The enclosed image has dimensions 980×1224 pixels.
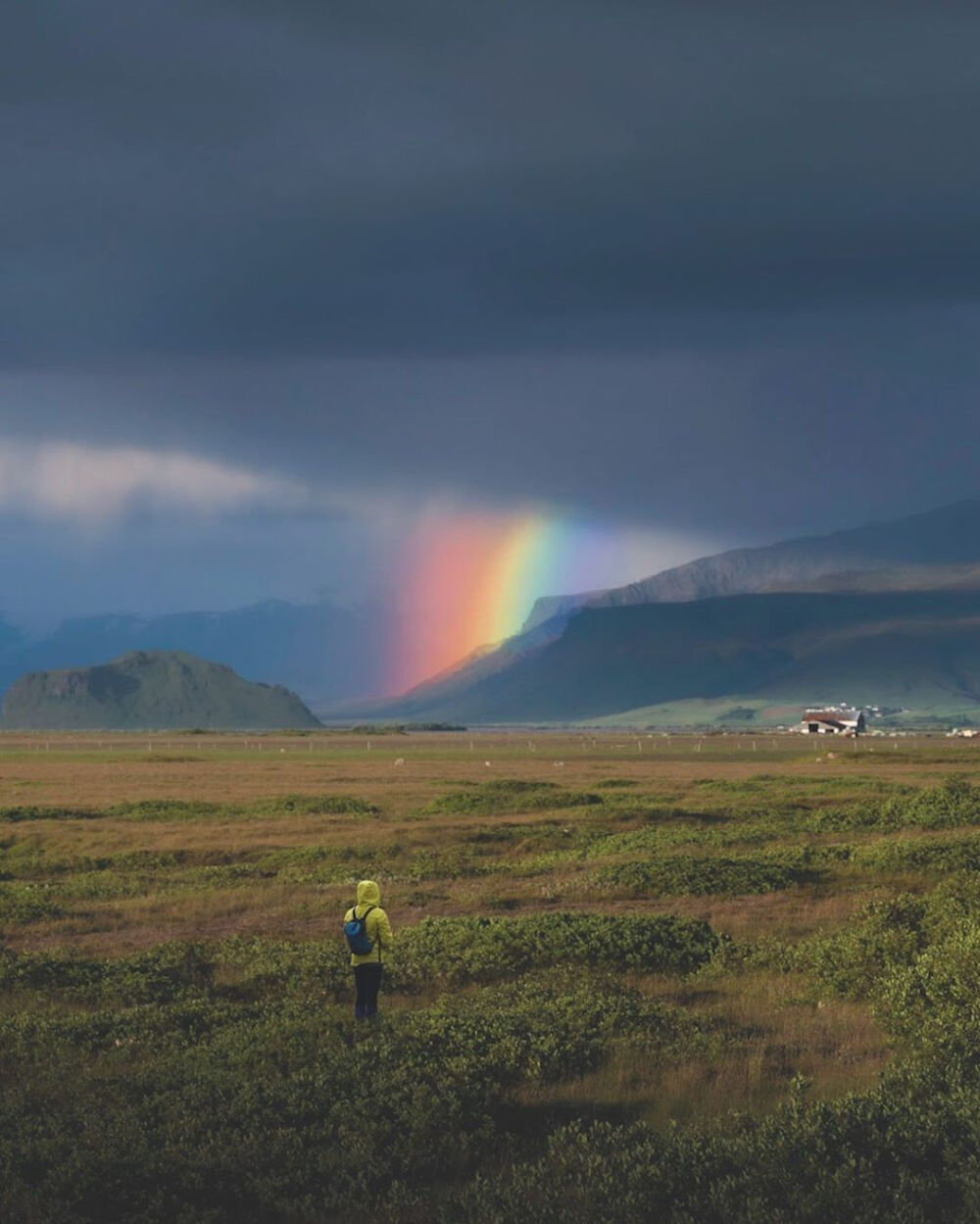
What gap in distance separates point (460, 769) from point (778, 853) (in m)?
72.2

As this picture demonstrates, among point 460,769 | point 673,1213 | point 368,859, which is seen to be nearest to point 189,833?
point 368,859

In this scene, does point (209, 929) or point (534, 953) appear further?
point (209, 929)

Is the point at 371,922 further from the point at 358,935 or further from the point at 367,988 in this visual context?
the point at 367,988

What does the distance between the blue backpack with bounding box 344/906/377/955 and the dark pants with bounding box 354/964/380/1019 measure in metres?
A: 0.25

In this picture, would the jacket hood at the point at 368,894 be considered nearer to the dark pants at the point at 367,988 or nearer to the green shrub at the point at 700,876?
the dark pants at the point at 367,988

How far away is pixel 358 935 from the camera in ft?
56.2

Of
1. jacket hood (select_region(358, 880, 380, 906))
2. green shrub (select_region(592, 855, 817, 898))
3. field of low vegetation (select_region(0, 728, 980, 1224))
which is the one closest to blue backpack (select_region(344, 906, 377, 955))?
jacket hood (select_region(358, 880, 380, 906))

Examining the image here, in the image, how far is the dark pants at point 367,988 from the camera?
57.1 ft

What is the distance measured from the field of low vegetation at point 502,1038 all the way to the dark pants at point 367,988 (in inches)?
12.7

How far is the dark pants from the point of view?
17.4 metres

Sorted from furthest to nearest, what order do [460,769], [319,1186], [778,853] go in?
[460,769], [778,853], [319,1186]

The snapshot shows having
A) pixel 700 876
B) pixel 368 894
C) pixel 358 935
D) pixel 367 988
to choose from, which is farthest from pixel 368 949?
pixel 700 876

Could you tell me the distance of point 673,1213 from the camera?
9586mm

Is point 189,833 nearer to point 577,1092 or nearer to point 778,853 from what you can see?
point 778,853
